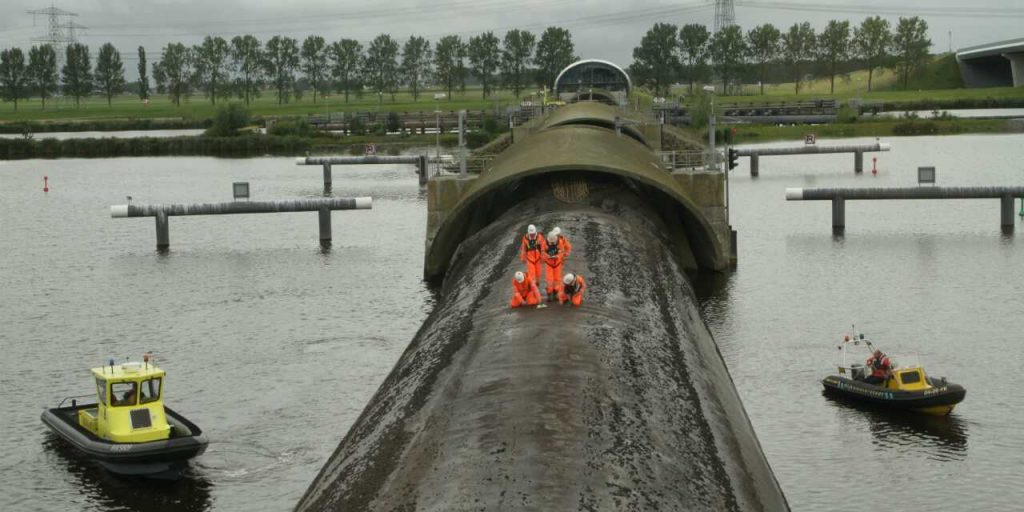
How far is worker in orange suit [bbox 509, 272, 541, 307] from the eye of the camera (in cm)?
2753

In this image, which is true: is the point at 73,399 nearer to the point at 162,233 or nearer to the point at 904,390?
the point at 904,390

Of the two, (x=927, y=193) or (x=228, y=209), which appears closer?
(x=927, y=193)

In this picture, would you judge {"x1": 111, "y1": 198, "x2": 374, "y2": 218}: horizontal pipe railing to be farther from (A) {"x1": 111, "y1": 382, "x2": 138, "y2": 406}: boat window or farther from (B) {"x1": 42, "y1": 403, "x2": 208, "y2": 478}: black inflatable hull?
(B) {"x1": 42, "y1": 403, "x2": 208, "y2": 478}: black inflatable hull

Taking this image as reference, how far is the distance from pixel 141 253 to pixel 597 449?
58612 mm

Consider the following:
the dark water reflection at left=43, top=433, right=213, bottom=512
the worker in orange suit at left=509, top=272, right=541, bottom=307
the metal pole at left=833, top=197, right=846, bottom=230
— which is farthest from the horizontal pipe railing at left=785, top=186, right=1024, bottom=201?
the worker in orange suit at left=509, top=272, right=541, bottom=307

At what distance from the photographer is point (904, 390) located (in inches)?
1501

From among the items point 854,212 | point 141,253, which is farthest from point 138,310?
point 854,212

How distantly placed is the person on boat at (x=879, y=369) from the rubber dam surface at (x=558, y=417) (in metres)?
8.92

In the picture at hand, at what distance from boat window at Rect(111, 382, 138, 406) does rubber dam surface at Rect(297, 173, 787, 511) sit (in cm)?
921

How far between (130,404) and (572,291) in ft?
46.5

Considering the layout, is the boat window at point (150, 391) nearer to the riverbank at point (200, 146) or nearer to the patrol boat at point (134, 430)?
the patrol boat at point (134, 430)

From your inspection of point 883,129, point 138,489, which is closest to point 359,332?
point 138,489

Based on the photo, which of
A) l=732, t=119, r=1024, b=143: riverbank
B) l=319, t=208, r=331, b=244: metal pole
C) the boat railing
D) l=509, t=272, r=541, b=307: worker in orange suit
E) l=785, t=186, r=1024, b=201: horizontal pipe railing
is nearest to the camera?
l=509, t=272, r=541, b=307: worker in orange suit

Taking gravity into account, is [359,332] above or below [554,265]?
below
